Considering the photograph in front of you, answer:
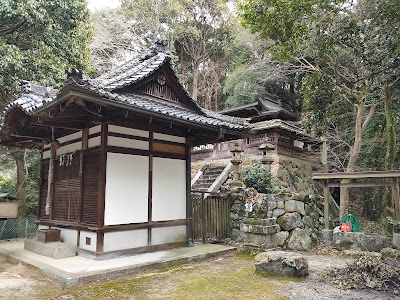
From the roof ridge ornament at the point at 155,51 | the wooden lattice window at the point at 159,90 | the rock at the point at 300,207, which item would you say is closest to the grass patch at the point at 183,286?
the rock at the point at 300,207

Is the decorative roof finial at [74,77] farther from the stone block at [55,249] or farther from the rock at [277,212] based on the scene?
the rock at [277,212]

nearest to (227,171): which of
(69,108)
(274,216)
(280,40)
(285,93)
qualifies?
(274,216)

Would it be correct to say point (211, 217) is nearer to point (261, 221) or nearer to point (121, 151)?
point (261, 221)

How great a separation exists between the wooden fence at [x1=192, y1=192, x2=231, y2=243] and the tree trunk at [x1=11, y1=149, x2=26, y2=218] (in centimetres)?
740

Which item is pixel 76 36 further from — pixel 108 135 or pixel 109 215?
pixel 109 215

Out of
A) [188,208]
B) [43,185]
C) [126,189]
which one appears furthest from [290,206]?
[43,185]

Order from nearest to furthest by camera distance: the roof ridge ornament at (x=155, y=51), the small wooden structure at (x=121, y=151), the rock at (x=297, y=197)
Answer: the small wooden structure at (x=121, y=151) → the roof ridge ornament at (x=155, y=51) → the rock at (x=297, y=197)

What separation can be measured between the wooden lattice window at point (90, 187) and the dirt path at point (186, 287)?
4.83 feet

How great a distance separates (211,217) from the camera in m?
9.59

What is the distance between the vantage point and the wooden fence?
9.17 m

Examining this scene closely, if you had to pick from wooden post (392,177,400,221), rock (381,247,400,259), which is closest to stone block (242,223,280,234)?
rock (381,247,400,259)

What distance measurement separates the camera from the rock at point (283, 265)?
19.3ft

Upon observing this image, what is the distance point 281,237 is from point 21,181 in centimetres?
1024

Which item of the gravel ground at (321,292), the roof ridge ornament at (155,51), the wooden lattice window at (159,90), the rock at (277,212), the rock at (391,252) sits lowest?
the gravel ground at (321,292)
